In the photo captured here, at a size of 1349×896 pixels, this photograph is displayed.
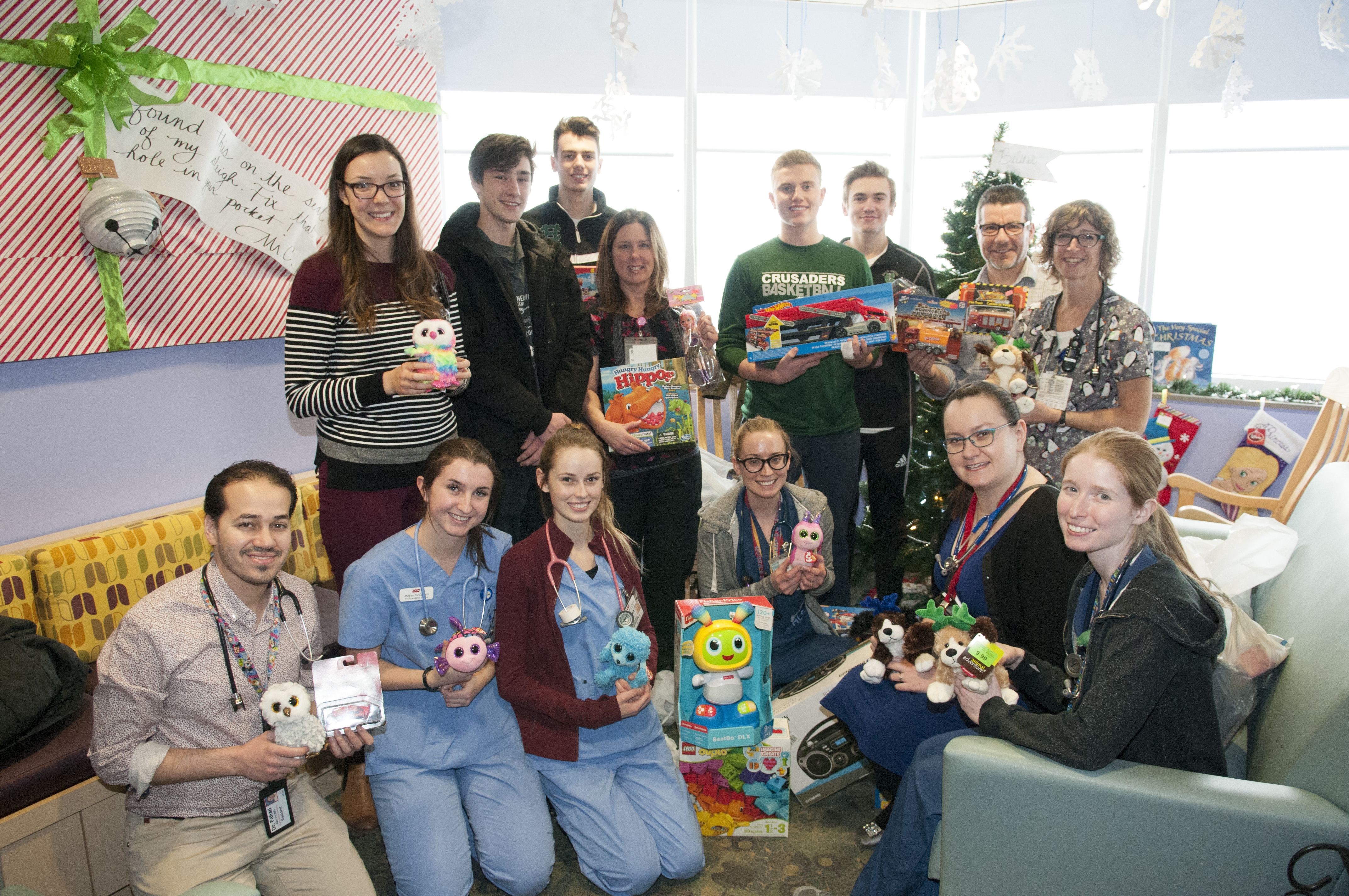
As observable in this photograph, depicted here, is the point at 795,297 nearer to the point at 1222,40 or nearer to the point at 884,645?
the point at 884,645

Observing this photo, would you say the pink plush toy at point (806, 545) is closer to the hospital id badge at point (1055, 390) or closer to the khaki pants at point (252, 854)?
the hospital id badge at point (1055, 390)

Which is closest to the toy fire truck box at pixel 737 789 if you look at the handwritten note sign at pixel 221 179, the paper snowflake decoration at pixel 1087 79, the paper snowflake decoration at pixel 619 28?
the handwritten note sign at pixel 221 179

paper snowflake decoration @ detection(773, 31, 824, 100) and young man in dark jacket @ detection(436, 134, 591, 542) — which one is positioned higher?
paper snowflake decoration @ detection(773, 31, 824, 100)

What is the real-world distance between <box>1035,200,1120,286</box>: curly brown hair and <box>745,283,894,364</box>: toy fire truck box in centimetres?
58

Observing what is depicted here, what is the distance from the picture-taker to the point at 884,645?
2.48 meters

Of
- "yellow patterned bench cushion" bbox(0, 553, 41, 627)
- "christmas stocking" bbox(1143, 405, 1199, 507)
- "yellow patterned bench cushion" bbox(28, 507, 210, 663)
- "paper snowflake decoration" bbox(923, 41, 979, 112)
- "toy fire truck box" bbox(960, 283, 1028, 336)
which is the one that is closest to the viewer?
"yellow patterned bench cushion" bbox(0, 553, 41, 627)

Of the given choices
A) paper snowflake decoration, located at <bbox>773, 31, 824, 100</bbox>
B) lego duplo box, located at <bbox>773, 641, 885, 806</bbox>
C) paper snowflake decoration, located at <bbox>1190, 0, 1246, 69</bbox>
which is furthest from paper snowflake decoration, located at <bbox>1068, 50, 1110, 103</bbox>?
lego duplo box, located at <bbox>773, 641, 885, 806</bbox>

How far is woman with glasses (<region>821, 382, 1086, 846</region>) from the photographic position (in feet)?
7.73

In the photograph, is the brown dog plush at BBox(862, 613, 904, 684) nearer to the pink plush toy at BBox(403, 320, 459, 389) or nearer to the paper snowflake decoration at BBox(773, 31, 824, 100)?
the pink plush toy at BBox(403, 320, 459, 389)

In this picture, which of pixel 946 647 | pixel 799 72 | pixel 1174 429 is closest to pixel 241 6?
pixel 799 72

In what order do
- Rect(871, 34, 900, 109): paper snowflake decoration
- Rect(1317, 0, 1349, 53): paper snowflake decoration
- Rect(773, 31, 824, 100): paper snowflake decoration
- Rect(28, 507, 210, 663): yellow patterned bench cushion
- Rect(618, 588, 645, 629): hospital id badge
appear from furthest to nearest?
Rect(773, 31, 824, 100): paper snowflake decoration < Rect(871, 34, 900, 109): paper snowflake decoration < Rect(1317, 0, 1349, 53): paper snowflake decoration < Rect(28, 507, 210, 663): yellow patterned bench cushion < Rect(618, 588, 645, 629): hospital id badge

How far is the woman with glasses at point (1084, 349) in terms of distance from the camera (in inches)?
118

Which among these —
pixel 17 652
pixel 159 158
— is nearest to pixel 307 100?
pixel 159 158

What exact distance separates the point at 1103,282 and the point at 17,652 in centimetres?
371
